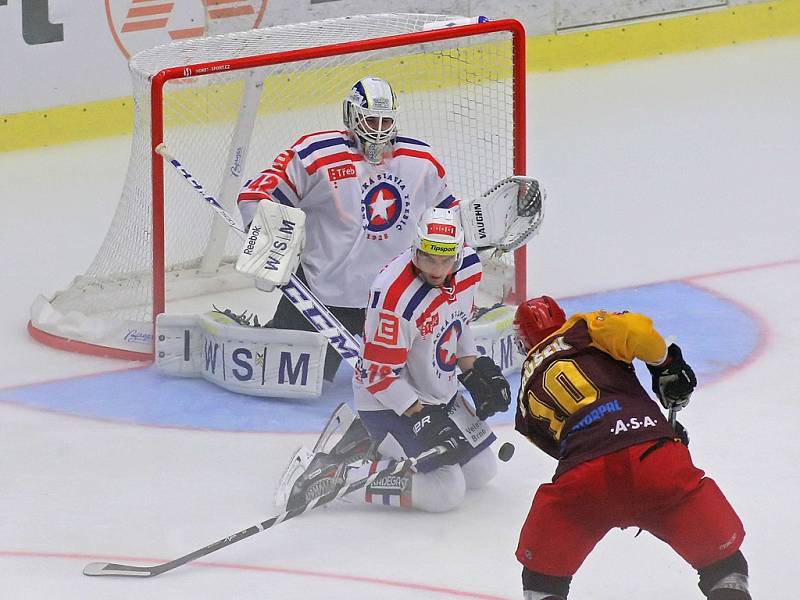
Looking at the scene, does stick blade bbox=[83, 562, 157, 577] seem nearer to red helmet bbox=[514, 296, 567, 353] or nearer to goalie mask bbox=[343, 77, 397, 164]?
red helmet bbox=[514, 296, 567, 353]

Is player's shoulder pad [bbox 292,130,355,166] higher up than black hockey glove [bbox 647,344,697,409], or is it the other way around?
player's shoulder pad [bbox 292,130,355,166]

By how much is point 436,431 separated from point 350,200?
1235mm

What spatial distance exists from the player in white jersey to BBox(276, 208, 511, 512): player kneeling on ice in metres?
0.84

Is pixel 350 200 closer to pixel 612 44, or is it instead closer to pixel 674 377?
pixel 674 377

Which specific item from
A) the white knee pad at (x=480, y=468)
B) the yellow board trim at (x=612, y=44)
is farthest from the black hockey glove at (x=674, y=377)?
the yellow board trim at (x=612, y=44)

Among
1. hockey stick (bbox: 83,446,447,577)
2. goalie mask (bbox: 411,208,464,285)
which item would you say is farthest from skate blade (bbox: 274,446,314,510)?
goalie mask (bbox: 411,208,464,285)

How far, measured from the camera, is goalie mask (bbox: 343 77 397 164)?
17.7ft

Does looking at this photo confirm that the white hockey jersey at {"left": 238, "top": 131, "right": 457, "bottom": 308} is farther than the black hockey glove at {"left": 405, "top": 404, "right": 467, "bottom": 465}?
Yes

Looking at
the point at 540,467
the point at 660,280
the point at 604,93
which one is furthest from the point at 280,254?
the point at 604,93

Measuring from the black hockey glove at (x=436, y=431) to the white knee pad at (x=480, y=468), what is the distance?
0.33 ft

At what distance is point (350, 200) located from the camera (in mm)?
5629

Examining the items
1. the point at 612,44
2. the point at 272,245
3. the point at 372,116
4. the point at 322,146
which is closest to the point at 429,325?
the point at 272,245

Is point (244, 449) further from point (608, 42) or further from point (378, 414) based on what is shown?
point (608, 42)

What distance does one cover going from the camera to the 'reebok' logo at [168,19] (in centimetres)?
794
